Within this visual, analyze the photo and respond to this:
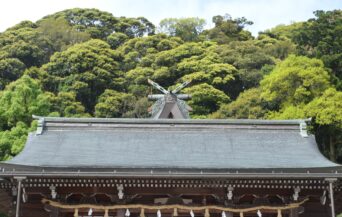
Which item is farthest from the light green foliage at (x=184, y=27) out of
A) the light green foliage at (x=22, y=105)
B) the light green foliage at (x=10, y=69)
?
the light green foliage at (x=22, y=105)

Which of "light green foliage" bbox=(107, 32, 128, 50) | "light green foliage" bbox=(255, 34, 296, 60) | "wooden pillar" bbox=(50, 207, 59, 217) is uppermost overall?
"light green foliage" bbox=(107, 32, 128, 50)

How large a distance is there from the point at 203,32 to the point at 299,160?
49.4m

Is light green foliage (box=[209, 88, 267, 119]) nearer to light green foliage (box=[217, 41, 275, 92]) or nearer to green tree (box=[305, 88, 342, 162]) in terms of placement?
green tree (box=[305, 88, 342, 162])

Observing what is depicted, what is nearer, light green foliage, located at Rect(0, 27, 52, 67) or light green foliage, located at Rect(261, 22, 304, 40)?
light green foliage, located at Rect(0, 27, 52, 67)

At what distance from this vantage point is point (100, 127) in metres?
16.8

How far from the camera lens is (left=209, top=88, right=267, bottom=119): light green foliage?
37.4 meters

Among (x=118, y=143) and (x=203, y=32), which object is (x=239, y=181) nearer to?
(x=118, y=143)

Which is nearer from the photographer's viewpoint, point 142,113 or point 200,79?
point 142,113

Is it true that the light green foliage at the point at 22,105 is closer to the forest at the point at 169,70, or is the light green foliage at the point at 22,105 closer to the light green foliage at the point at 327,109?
the forest at the point at 169,70

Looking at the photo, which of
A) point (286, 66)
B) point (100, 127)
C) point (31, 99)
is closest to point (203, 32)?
point (286, 66)

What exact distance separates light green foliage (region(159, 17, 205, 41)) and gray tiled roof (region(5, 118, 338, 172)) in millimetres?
46944

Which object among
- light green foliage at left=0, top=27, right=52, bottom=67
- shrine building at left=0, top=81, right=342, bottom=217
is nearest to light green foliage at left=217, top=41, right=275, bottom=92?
light green foliage at left=0, top=27, right=52, bottom=67

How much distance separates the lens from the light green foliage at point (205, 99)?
144 ft

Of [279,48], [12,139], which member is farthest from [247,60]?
[12,139]
